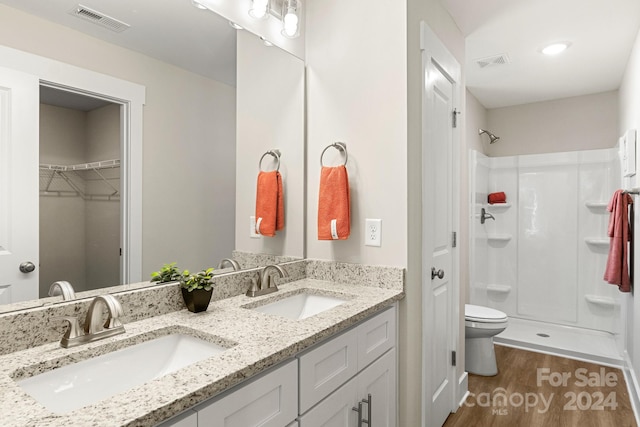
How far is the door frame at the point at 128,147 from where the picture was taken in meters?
1.15

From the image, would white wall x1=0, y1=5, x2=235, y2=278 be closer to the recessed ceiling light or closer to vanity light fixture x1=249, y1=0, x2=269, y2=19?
vanity light fixture x1=249, y1=0, x2=269, y2=19

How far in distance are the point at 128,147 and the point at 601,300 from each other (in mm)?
4314

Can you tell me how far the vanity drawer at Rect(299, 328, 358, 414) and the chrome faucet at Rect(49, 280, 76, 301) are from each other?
0.70 meters

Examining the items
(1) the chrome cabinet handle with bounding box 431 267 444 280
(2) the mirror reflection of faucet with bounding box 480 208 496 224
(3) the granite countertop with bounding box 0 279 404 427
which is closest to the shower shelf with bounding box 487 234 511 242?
(2) the mirror reflection of faucet with bounding box 480 208 496 224

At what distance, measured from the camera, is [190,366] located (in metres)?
0.88

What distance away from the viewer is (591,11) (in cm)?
225

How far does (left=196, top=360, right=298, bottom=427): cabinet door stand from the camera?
33.1 inches

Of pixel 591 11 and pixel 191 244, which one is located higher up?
pixel 591 11

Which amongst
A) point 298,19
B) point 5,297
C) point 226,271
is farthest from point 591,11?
point 5,297

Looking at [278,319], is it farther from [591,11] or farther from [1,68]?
[591,11]

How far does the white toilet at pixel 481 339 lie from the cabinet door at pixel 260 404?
211 centimetres

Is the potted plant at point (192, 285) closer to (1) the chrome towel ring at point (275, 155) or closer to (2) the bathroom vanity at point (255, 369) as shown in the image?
(2) the bathroom vanity at point (255, 369)

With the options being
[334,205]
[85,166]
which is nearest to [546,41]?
[334,205]

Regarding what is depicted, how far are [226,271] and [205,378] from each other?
2.69 feet
